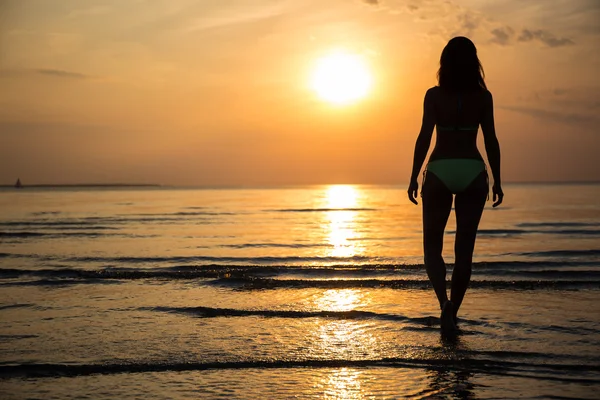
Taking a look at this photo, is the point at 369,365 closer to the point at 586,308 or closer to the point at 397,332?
the point at 397,332

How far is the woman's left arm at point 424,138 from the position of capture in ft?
18.4

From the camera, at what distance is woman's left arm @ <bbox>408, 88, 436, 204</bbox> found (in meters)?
5.62

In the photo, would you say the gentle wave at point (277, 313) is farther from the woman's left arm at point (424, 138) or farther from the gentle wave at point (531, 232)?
the gentle wave at point (531, 232)

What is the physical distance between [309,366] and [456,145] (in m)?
2.32

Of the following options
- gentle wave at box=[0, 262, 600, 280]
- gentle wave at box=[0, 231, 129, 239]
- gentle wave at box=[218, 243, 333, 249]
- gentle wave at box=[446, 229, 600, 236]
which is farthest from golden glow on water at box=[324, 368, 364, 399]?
gentle wave at box=[446, 229, 600, 236]

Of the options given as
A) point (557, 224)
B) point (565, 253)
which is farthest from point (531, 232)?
point (565, 253)

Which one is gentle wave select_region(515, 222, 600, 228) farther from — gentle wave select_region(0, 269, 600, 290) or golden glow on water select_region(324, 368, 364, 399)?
golden glow on water select_region(324, 368, 364, 399)

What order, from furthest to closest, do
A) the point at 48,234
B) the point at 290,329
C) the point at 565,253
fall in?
1. the point at 48,234
2. the point at 565,253
3. the point at 290,329

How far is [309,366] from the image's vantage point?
475cm

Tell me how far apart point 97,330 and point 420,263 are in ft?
24.8

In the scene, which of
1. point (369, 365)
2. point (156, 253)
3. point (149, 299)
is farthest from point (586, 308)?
point (156, 253)

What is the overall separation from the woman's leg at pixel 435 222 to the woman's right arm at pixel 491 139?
0.50m

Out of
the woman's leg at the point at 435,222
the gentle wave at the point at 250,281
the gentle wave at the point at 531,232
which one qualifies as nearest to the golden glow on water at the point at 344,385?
the woman's leg at the point at 435,222

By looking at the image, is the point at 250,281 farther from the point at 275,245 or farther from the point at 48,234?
the point at 48,234
